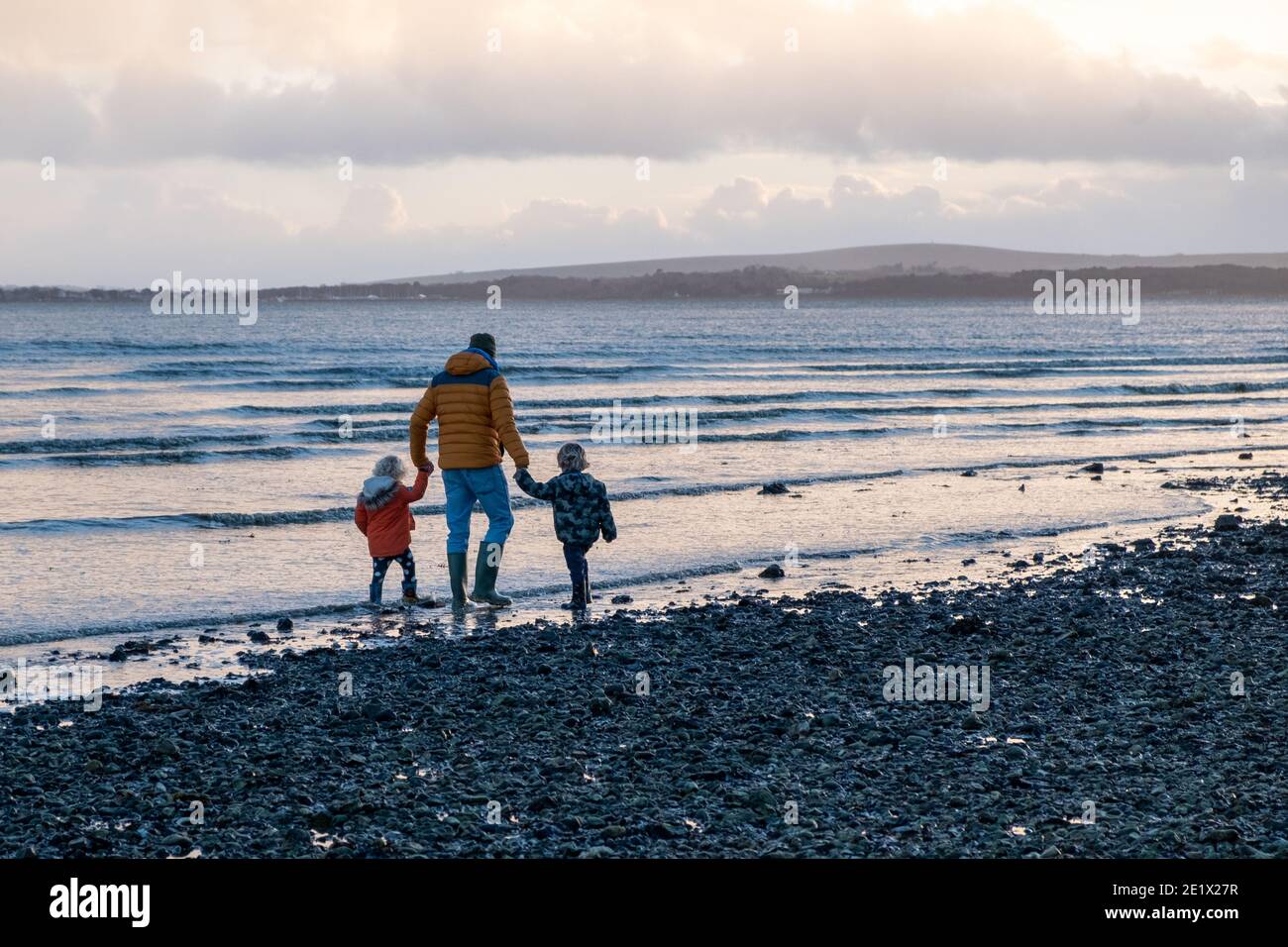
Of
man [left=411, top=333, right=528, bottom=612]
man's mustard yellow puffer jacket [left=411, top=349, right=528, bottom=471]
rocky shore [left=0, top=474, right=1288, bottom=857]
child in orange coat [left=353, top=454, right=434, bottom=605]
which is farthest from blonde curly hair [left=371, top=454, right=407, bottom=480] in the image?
rocky shore [left=0, top=474, right=1288, bottom=857]

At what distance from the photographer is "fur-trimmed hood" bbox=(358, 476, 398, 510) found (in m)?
11.9

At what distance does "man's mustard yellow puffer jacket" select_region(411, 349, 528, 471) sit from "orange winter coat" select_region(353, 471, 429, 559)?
0.64 meters

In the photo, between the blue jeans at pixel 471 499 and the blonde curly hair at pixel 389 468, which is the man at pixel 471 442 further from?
the blonde curly hair at pixel 389 468

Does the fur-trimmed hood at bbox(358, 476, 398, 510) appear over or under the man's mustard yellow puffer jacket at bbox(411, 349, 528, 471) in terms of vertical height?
under

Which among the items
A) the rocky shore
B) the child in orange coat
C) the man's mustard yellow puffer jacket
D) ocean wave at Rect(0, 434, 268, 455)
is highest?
the man's mustard yellow puffer jacket

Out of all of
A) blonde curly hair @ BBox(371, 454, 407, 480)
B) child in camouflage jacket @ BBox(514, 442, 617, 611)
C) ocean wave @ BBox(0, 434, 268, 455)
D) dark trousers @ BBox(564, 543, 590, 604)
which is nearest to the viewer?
child in camouflage jacket @ BBox(514, 442, 617, 611)

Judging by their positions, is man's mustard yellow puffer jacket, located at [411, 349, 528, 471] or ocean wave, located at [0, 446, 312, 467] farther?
ocean wave, located at [0, 446, 312, 467]

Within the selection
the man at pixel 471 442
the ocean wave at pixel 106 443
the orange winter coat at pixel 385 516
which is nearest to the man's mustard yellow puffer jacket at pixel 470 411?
the man at pixel 471 442

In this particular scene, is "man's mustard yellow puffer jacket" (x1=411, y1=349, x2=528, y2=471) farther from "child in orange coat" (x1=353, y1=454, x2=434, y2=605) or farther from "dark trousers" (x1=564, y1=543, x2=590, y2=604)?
"dark trousers" (x1=564, y1=543, x2=590, y2=604)

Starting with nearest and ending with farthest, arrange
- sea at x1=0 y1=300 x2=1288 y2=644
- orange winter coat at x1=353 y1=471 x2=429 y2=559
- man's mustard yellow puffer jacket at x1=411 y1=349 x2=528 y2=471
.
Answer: man's mustard yellow puffer jacket at x1=411 y1=349 x2=528 y2=471 < orange winter coat at x1=353 y1=471 x2=429 y2=559 < sea at x1=0 y1=300 x2=1288 y2=644

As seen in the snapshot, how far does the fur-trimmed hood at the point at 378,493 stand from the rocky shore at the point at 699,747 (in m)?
1.91

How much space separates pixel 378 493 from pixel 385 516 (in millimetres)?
219
